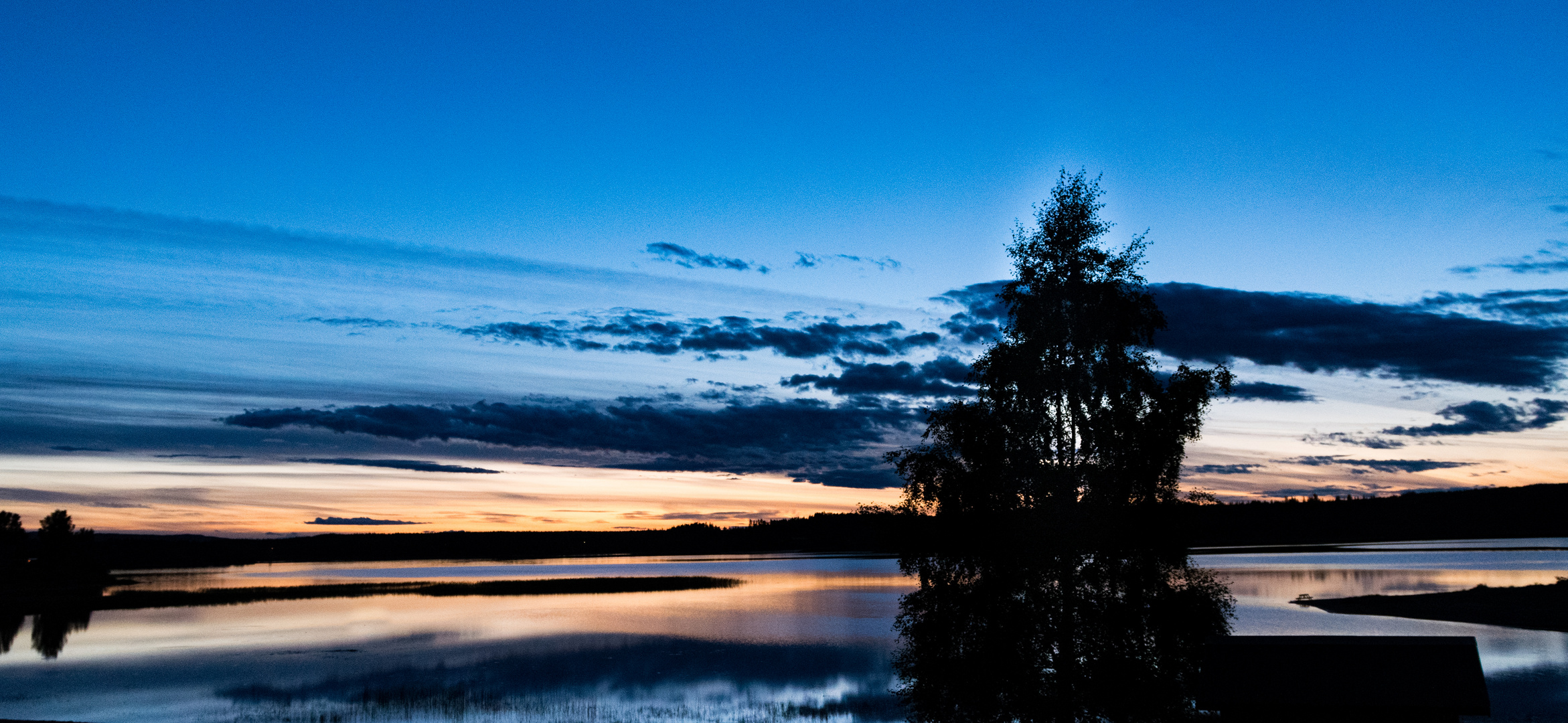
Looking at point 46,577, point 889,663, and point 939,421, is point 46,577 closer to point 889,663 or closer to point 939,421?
point 889,663

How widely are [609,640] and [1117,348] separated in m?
48.7

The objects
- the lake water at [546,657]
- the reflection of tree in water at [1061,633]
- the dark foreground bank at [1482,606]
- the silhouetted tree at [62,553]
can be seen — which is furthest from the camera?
the silhouetted tree at [62,553]

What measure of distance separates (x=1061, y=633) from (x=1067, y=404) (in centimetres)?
579

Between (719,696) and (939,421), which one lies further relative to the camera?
(719,696)

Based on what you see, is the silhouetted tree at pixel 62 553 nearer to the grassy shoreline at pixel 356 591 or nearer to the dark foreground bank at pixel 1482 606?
the grassy shoreline at pixel 356 591

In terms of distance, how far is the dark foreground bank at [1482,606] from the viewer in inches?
2454

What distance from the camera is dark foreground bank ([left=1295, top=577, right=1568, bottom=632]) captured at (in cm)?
A: 6234

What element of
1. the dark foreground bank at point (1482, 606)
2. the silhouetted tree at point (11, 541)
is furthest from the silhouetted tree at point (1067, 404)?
the silhouetted tree at point (11, 541)

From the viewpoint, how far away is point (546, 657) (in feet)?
189

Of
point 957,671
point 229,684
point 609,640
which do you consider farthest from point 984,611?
point 609,640

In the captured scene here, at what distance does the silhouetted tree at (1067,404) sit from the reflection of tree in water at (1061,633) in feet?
5.37

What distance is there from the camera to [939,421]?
27078mm

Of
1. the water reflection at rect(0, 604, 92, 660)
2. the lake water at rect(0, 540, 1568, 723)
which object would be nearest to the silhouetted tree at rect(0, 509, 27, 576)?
the water reflection at rect(0, 604, 92, 660)

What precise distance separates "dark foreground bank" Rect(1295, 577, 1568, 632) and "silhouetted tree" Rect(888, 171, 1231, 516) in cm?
4852
